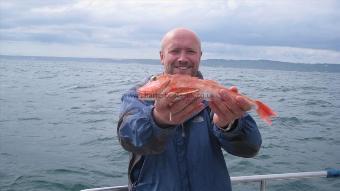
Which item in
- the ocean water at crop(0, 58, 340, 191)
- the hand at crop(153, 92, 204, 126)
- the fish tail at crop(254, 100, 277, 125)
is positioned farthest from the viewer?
the ocean water at crop(0, 58, 340, 191)

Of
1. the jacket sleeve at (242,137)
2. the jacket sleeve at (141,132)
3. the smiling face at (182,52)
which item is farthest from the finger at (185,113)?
the smiling face at (182,52)

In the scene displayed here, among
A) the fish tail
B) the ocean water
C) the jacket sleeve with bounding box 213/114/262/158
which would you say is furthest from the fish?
the ocean water

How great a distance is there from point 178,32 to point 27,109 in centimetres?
2076

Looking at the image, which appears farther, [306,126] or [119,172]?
[306,126]

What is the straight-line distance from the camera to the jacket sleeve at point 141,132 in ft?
11.2

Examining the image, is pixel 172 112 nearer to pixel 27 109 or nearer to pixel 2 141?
pixel 2 141

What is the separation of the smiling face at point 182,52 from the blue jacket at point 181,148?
1.58ft

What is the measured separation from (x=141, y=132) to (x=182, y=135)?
473 mm

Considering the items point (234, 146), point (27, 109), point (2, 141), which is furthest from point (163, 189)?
point (27, 109)

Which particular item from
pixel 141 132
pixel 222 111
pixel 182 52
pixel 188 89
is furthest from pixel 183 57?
pixel 141 132

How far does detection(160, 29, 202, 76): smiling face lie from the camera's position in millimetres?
4023

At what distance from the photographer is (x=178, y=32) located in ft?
13.4

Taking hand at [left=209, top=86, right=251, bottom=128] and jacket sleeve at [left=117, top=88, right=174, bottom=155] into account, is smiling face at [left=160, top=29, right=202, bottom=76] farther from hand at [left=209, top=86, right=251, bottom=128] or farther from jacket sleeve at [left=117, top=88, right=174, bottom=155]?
hand at [left=209, top=86, right=251, bottom=128]

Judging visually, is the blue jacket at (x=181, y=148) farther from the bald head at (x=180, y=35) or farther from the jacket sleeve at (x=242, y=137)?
the bald head at (x=180, y=35)
